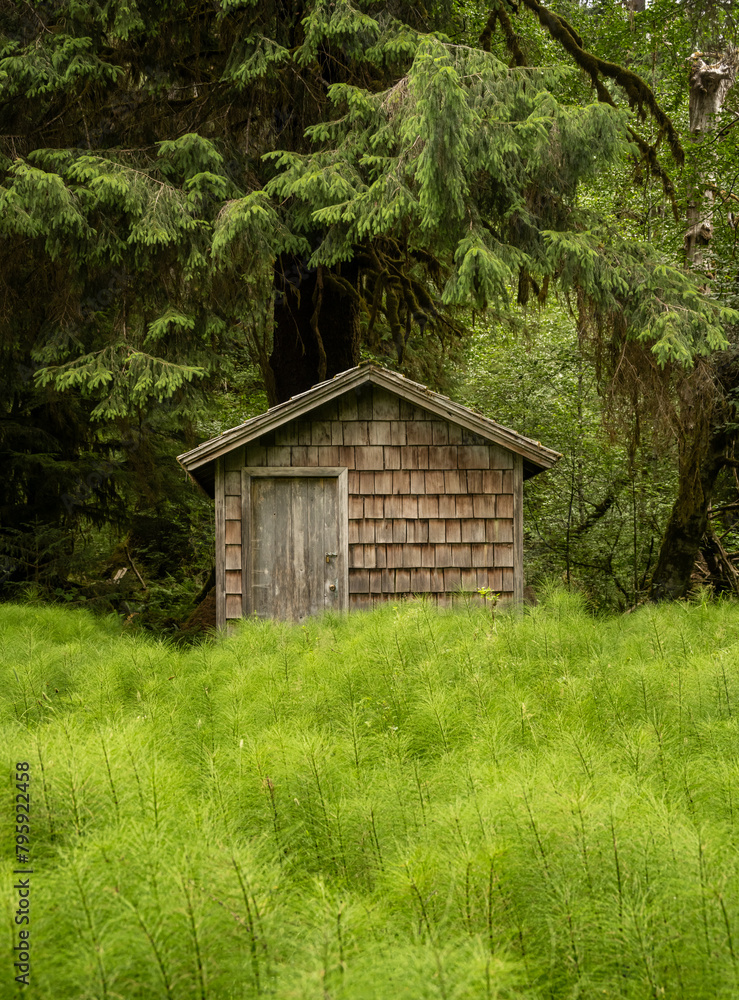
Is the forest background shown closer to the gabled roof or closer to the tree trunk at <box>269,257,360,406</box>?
the tree trunk at <box>269,257,360,406</box>

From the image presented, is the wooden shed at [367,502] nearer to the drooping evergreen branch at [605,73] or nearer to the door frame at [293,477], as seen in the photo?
the door frame at [293,477]

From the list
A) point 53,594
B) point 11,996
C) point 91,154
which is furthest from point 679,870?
point 53,594

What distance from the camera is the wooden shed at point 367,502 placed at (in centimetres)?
880

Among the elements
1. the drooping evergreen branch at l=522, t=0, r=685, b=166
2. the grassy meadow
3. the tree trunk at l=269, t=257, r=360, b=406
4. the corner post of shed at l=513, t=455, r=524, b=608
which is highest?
the drooping evergreen branch at l=522, t=0, r=685, b=166

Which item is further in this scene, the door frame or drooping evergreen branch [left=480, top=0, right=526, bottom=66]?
drooping evergreen branch [left=480, top=0, right=526, bottom=66]

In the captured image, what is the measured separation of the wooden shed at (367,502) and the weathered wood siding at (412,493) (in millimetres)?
11

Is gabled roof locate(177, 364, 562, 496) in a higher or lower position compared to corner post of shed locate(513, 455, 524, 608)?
higher

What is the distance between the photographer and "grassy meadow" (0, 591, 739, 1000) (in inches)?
90.0

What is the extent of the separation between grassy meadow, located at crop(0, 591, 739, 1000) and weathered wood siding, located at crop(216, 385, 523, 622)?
3.18m

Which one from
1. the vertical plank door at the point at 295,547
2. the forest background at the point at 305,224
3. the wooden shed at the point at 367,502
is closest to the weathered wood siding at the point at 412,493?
the wooden shed at the point at 367,502

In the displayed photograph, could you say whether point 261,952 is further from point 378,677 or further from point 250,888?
point 378,677

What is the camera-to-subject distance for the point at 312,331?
11188mm

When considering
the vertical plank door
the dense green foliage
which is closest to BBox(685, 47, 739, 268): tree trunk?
the dense green foliage

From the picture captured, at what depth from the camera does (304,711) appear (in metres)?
4.88
